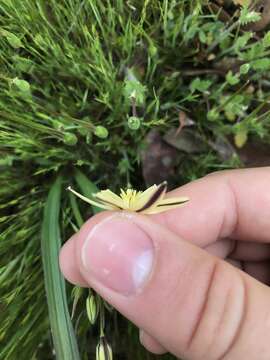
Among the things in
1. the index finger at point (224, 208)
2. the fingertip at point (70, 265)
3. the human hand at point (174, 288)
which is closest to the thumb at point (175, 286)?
the human hand at point (174, 288)

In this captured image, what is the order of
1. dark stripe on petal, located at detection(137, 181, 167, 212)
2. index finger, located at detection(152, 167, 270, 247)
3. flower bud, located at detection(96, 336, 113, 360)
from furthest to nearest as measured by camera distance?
index finger, located at detection(152, 167, 270, 247), flower bud, located at detection(96, 336, 113, 360), dark stripe on petal, located at detection(137, 181, 167, 212)

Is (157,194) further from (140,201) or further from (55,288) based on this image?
(55,288)

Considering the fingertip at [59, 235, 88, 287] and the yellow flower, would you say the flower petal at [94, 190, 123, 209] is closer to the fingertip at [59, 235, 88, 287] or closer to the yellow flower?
the yellow flower

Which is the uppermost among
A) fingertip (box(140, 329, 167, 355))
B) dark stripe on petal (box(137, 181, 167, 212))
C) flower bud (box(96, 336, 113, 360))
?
dark stripe on petal (box(137, 181, 167, 212))

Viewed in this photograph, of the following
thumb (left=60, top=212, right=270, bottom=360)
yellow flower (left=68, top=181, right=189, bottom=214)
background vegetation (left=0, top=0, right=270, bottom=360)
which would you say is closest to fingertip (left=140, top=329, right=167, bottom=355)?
background vegetation (left=0, top=0, right=270, bottom=360)

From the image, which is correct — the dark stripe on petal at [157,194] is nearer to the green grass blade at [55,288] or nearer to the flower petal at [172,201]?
Result: the flower petal at [172,201]

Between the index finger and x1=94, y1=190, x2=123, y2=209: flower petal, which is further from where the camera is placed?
the index finger

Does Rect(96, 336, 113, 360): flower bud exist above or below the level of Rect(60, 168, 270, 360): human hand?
below
